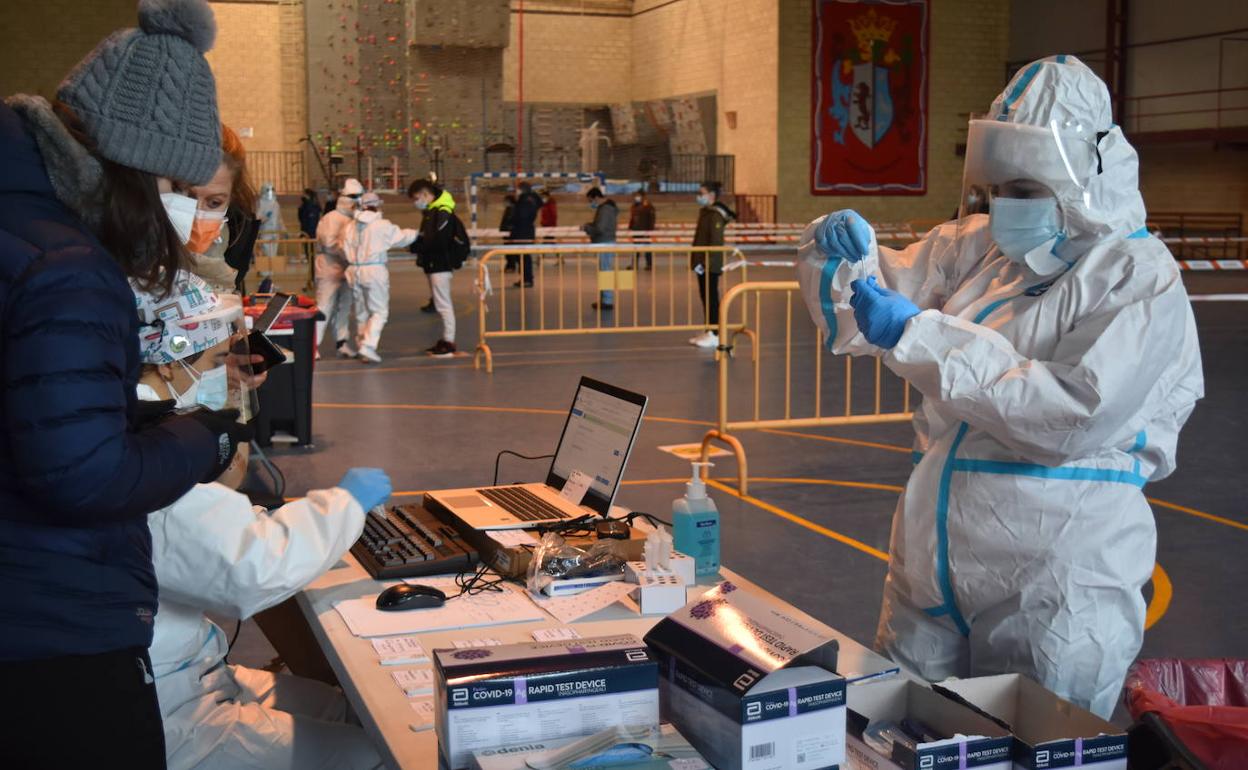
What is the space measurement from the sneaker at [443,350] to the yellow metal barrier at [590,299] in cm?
43

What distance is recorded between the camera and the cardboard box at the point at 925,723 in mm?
1825

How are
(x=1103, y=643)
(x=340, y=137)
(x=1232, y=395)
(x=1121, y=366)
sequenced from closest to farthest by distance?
(x=1121, y=366), (x=1103, y=643), (x=1232, y=395), (x=340, y=137)

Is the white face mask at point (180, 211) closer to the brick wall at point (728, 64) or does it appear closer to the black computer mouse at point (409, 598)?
the black computer mouse at point (409, 598)

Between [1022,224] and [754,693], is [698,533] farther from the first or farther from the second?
[754,693]

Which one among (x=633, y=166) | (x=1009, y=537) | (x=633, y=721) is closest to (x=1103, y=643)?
(x=1009, y=537)

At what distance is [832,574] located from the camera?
5.44 metres

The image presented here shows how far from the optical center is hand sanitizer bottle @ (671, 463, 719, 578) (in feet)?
9.76

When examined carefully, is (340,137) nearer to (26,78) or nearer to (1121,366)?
(26,78)

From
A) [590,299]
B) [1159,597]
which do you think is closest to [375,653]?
[1159,597]

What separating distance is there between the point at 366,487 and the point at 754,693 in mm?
1056

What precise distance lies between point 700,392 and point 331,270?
13.8 ft

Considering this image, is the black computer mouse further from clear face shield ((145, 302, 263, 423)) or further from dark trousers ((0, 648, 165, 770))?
dark trousers ((0, 648, 165, 770))

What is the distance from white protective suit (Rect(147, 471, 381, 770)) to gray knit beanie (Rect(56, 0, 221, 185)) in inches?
28.1

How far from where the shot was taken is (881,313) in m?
2.55
